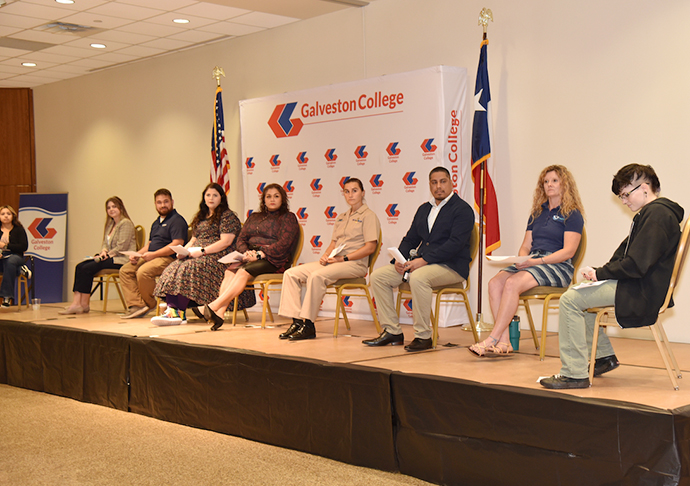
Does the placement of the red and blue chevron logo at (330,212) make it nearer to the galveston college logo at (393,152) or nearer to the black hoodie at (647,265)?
the galveston college logo at (393,152)

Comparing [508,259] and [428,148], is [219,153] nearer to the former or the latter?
[428,148]

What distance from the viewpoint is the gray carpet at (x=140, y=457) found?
302 cm

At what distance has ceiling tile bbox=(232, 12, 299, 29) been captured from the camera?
6648 mm

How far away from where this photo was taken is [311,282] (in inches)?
186

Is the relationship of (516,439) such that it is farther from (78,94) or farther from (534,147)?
(78,94)

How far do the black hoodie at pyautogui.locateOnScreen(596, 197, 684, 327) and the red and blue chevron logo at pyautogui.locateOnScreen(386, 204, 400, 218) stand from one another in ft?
9.62

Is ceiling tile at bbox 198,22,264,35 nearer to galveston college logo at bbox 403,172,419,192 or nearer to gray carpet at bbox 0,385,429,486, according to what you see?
galveston college logo at bbox 403,172,419,192

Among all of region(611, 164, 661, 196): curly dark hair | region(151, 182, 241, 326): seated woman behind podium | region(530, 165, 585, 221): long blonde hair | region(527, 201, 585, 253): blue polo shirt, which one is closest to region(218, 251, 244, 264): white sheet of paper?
region(151, 182, 241, 326): seated woman behind podium

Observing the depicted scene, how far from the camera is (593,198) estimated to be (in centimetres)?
497

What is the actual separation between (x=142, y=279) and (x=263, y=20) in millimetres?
2745

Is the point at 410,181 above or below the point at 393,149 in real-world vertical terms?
below

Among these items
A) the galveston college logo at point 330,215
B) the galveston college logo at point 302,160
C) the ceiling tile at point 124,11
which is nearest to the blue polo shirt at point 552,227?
the galveston college logo at point 330,215

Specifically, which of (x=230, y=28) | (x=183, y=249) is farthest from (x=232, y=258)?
(x=230, y=28)

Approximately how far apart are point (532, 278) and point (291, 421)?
4.74 ft
